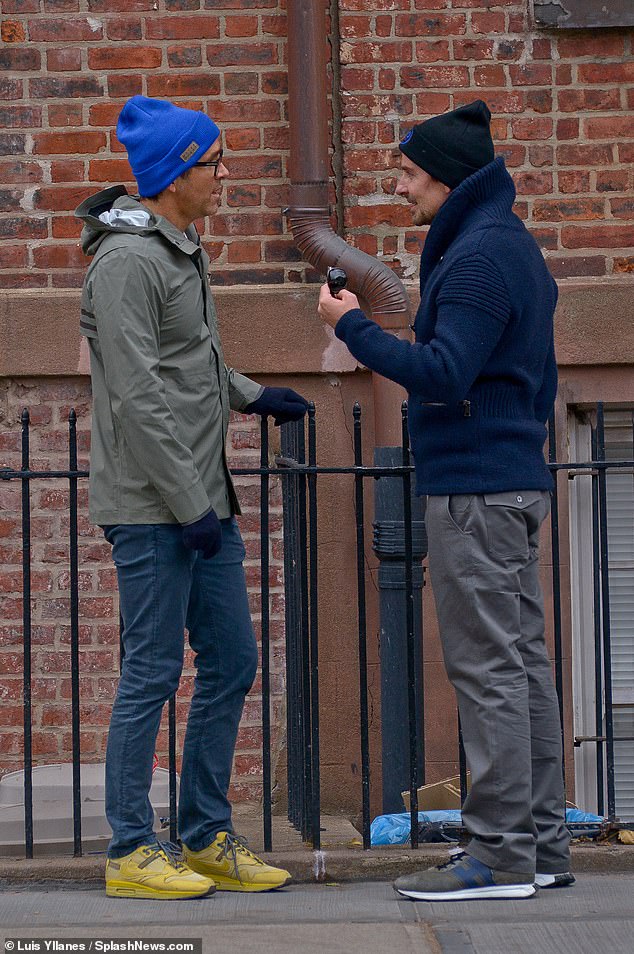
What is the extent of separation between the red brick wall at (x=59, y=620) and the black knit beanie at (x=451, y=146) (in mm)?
2148

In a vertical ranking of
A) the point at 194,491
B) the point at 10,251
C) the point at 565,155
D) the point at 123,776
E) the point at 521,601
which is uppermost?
the point at 565,155

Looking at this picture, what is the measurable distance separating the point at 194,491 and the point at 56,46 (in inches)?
111

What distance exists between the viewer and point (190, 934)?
124 inches

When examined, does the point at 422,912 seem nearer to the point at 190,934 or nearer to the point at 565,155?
the point at 190,934

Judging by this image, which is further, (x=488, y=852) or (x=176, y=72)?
(x=176, y=72)

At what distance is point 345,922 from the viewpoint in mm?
3336

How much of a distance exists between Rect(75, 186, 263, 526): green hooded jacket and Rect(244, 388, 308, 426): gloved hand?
0.20 metres

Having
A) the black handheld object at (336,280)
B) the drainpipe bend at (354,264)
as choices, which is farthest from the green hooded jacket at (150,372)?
the drainpipe bend at (354,264)

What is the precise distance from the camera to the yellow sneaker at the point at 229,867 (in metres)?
3.57

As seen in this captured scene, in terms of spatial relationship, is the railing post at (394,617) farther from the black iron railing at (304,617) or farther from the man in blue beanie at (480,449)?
the man in blue beanie at (480,449)

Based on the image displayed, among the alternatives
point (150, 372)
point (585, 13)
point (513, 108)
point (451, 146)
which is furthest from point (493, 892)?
point (585, 13)

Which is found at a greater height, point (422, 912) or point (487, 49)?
point (487, 49)

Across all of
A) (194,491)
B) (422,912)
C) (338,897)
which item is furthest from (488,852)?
(194,491)

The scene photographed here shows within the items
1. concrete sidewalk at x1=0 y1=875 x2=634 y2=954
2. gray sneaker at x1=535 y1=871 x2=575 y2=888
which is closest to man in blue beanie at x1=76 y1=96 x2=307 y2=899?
concrete sidewalk at x1=0 y1=875 x2=634 y2=954
